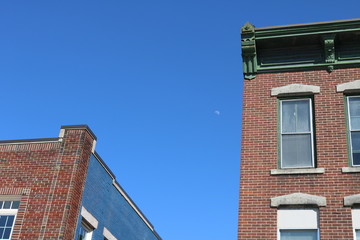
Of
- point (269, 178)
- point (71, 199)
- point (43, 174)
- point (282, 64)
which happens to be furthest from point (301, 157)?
point (43, 174)

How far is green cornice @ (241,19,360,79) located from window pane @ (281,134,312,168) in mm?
2190

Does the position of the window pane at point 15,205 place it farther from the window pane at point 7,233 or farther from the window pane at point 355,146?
the window pane at point 355,146

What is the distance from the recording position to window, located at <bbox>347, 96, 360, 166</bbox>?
1366 centimetres

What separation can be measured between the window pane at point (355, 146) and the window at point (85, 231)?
8801 millimetres

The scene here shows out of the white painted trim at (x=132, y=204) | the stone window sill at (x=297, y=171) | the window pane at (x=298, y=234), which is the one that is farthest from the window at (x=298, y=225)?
the white painted trim at (x=132, y=204)

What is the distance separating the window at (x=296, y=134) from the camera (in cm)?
1397

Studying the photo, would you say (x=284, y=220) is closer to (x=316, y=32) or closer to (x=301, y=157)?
(x=301, y=157)

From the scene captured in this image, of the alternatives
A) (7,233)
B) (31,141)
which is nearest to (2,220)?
(7,233)

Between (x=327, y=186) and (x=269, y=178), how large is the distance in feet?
4.79

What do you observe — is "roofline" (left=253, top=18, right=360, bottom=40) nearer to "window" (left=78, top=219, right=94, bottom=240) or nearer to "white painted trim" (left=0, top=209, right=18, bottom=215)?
"window" (left=78, top=219, right=94, bottom=240)

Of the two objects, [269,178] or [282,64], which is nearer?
[269,178]

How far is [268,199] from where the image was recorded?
44.1ft

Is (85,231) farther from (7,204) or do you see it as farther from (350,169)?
(350,169)

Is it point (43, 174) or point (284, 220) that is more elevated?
point (43, 174)
